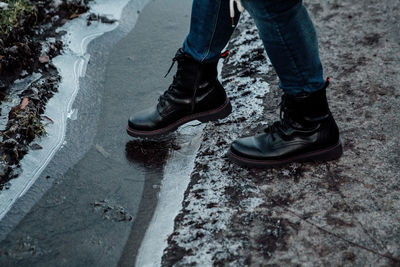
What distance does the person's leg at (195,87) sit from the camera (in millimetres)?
1781

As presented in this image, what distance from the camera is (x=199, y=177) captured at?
6.05ft

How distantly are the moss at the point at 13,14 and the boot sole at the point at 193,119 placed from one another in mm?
1345

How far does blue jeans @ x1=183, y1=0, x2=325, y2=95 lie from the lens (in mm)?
1439

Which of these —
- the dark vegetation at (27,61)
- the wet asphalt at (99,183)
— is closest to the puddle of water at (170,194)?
the wet asphalt at (99,183)

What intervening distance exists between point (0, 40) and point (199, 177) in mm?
1726

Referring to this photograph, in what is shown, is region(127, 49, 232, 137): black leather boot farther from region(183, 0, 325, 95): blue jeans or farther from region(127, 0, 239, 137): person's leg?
region(183, 0, 325, 95): blue jeans

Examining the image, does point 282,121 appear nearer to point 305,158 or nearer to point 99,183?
point 305,158

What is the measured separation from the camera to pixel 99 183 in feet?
6.10

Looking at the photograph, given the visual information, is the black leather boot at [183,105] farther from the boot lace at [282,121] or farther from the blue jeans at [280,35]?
the boot lace at [282,121]

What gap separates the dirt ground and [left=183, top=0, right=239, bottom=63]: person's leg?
0.46 m

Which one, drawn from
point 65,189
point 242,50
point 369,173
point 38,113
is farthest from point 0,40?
point 369,173

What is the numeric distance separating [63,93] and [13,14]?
2.79ft

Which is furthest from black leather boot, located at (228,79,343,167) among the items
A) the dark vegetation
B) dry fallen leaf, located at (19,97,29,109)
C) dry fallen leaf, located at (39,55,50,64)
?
dry fallen leaf, located at (39,55,50,64)

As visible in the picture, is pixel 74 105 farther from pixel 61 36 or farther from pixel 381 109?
pixel 381 109
